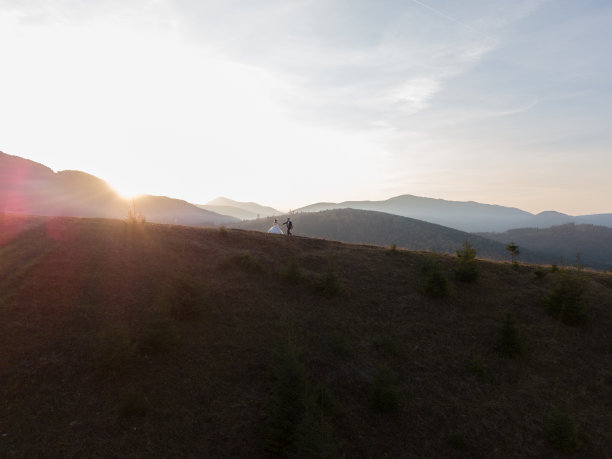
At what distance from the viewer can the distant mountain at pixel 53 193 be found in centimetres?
9331

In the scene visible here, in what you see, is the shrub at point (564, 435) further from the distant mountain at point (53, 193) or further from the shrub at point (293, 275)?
the distant mountain at point (53, 193)

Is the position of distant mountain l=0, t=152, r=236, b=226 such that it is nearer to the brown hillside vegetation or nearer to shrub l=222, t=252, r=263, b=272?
the brown hillside vegetation

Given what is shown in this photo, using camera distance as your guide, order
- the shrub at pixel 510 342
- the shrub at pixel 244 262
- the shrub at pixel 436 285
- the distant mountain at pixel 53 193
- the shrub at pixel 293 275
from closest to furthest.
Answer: the shrub at pixel 510 342, the shrub at pixel 293 275, the shrub at pixel 436 285, the shrub at pixel 244 262, the distant mountain at pixel 53 193

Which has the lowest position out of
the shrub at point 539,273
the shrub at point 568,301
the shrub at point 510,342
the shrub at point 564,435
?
the shrub at point 564,435

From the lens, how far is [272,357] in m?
9.34

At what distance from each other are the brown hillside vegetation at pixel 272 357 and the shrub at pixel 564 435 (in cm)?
4

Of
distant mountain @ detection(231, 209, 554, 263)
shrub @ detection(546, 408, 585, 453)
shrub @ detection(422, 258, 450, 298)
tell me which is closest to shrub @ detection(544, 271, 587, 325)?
shrub @ detection(422, 258, 450, 298)

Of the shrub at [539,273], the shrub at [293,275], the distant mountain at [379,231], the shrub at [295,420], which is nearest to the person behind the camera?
the shrub at [295,420]

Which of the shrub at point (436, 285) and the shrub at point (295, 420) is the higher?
the shrub at point (436, 285)

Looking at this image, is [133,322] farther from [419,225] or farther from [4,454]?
[419,225]

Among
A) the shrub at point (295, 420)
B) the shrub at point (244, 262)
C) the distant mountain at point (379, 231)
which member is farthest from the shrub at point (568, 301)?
the distant mountain at point (379, 231)

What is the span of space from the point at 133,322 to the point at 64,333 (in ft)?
5.60

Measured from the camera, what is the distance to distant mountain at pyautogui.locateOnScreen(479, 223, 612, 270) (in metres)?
157

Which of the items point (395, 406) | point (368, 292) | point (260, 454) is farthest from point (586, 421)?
point (260, 454)
